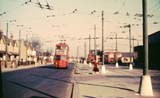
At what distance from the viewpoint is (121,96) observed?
643 inches

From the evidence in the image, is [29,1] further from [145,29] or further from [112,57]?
[112,57]

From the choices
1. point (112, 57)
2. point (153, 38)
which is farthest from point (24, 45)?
point (153, 38)

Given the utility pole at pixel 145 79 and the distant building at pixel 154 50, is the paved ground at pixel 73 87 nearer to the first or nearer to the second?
the utility pole at pixel 145 79

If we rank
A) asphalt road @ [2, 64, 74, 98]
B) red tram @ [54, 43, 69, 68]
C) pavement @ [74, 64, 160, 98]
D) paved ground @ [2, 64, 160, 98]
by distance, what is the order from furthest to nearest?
red tram @ [54, 43, 69, 68] < asphalt road @ [2, 64, 74, 98] < paved ground @ [2, 64, 160, 98] < pavement @ [74, 64, 160, 98]

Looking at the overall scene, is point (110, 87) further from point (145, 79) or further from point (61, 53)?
point (61, 53)

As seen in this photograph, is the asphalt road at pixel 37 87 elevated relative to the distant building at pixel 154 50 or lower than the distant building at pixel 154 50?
lower

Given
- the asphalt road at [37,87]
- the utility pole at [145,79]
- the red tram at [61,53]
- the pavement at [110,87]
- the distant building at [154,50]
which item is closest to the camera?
the pavement at [110,87]

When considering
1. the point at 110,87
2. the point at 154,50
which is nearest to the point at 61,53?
the point at 154,50

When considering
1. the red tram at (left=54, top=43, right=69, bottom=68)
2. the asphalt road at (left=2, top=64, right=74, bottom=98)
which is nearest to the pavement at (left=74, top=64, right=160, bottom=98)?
the asphalt road at (left=2, top=64, right=74, bottom=98)

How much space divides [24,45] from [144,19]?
117451 millimetres

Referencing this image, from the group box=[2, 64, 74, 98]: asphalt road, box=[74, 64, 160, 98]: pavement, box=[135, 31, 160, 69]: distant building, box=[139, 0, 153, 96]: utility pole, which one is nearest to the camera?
box=[74, 64, 160, 98]: pavement

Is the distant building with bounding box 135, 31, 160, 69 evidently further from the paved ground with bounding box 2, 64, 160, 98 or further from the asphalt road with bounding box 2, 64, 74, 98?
the asphalt road with bounding box 2, 64, 74, 98

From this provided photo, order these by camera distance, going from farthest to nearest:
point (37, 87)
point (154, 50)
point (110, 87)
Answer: point (154, 50) → point (37, 87) → point (110, 87)

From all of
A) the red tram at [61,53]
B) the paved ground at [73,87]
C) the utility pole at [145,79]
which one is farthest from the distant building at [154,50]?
the utility pole at [145,79]
